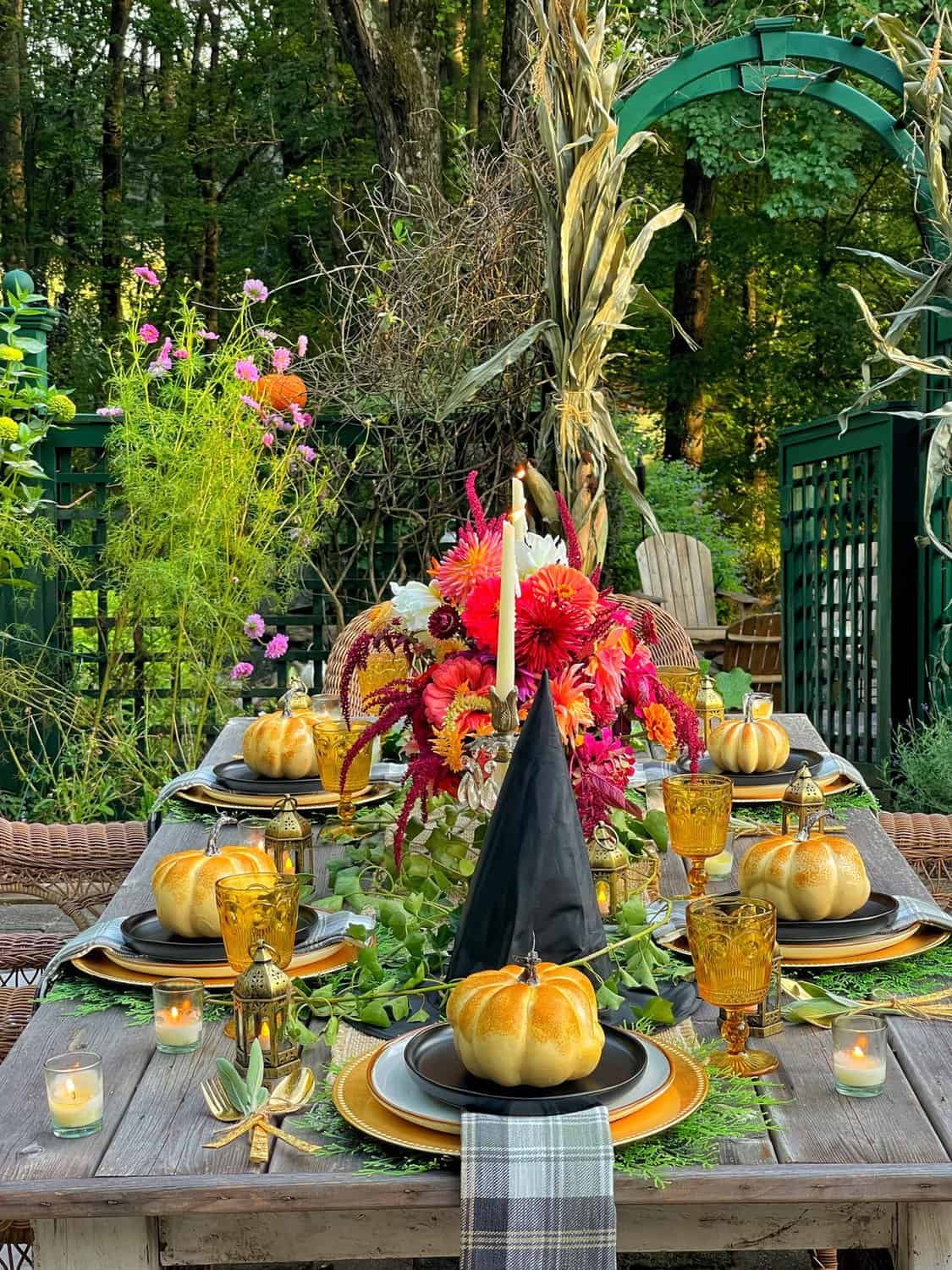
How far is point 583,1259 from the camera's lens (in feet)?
3.64

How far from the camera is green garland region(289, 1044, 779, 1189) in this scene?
45.6 inches

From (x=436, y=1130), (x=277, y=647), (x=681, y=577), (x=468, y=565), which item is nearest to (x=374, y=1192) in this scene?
(x=436, y=1130)

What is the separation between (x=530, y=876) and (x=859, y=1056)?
0.34 metres

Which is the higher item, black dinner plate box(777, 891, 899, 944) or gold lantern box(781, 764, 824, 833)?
gold lantern box(781, 764, 824, 833)

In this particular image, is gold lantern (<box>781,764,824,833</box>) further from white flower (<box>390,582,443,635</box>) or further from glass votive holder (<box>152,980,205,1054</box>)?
glass votive holder (<box>152,980,205,1054</box>)

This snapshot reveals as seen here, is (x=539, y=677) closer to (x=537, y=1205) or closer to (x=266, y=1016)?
(x=266, y=1016)

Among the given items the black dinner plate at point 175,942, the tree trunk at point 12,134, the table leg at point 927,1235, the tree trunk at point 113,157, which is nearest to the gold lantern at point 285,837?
the black dinner plate at point 175,942

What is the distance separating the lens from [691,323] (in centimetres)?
1215

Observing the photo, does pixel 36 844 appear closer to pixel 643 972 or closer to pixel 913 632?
pixel 643 972

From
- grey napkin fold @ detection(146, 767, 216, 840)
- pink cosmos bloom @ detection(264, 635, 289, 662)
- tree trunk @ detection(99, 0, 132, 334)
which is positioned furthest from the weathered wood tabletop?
tree trunk @ detection(99, 0, 132, 334)

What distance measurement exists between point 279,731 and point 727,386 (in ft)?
34.9

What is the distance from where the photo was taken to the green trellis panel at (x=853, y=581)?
193 inches

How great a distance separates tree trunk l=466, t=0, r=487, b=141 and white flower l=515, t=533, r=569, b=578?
10224mm

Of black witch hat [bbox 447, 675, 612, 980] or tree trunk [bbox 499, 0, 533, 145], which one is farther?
tree trunk [bbox 499, 0, 533, 145]
